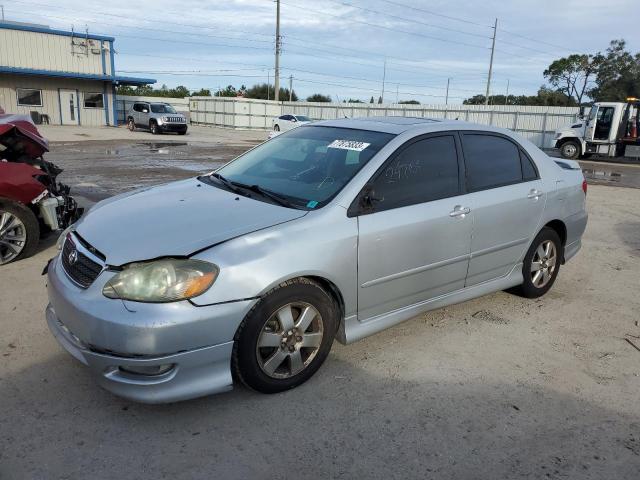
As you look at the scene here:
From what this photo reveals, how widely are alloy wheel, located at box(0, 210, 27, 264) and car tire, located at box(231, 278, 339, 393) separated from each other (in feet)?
12.0

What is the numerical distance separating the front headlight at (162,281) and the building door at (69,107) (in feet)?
118

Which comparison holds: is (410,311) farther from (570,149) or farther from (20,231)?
(570,149)

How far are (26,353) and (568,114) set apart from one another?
3290 centimetres

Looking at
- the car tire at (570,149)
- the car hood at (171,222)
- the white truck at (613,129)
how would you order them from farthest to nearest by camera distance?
1. the car tire at (570,149)
2. the white truck at (613,129)
3. the car hood at (171,222)

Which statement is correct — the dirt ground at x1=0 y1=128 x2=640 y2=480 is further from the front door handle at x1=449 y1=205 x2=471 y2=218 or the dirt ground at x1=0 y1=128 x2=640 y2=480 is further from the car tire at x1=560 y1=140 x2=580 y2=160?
the car tire at x1=560 y1=140 x2=580 y2=160

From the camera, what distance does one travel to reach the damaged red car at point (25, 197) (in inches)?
206

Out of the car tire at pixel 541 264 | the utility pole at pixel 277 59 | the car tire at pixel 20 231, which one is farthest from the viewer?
the utility pole at pixel 277 59

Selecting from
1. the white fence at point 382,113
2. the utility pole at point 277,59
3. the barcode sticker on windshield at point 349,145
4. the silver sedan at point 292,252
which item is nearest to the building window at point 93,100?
the white fence at point 382,113

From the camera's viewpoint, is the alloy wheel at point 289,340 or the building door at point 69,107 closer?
the alloy wheel at point 289,340

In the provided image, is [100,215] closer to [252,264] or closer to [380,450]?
[252,264]

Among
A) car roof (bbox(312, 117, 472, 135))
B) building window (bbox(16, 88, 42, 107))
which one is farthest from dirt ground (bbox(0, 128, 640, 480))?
building window (bbox(16, 88, 42, 107))

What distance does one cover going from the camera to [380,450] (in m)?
2.66

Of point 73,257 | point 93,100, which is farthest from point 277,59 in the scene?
point 73,257

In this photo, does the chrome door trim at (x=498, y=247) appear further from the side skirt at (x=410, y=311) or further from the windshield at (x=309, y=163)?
the windshield at (x=309, y=163)
